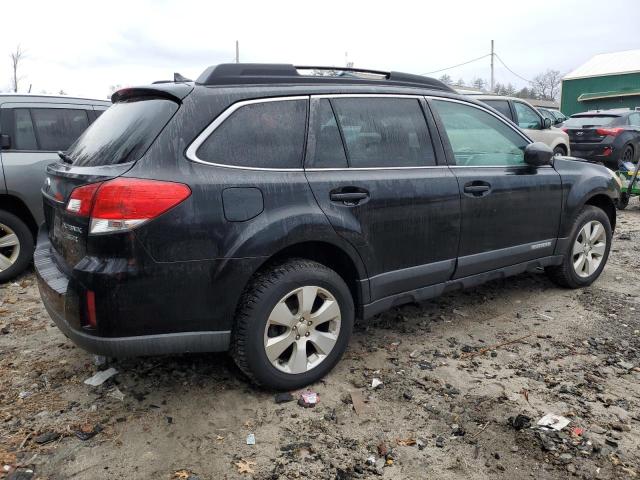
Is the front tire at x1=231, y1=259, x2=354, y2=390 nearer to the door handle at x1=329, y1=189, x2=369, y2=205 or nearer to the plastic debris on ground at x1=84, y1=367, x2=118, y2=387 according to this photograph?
the door handle at x1=329, y1=189, x2=369, y2=205

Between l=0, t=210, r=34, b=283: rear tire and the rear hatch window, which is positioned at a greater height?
the rear hatch window

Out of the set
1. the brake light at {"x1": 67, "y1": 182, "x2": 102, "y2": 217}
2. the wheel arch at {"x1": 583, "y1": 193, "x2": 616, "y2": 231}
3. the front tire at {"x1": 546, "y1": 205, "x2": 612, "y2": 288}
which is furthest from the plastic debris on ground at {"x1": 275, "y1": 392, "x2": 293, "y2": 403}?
the wheel arch at {"x1": 583, "y1": 193, "x2": 616, "y2": 231}

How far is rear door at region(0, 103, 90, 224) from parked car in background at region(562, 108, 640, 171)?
1130 centimetres

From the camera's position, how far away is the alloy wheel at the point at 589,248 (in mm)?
4746

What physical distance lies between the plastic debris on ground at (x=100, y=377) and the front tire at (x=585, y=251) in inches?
150

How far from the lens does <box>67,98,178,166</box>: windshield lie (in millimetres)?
2623

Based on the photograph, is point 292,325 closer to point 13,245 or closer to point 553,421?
point 553,421

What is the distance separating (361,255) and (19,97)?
4.16m

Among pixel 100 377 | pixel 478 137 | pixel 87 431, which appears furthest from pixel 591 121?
pixel 87 431

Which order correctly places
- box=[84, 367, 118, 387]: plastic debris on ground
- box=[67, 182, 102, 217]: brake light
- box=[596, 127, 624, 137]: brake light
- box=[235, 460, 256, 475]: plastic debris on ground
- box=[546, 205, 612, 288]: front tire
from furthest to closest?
box=[596, 127, 624, 137]: brake light, box=[546, 205, 612, 288]: front tire, box=[84, 367, 118, 387]: plastic debris on ground, box=[67, 182, 102, 217]: brake light, box=[235, 460, 256, 475]: plastic debris on ground

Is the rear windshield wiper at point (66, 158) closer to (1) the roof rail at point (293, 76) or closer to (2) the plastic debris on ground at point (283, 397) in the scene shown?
(1) the roof rail at point (293, 76)

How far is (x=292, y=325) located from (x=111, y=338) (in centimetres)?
95

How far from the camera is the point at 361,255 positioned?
3156mm

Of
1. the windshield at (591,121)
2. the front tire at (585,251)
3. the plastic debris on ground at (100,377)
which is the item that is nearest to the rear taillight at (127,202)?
the plastic debris on ground at (100,377)
